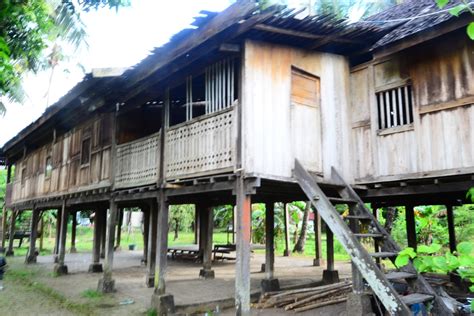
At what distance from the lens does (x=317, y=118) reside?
8086 millimetres

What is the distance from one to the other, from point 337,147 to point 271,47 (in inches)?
95.2

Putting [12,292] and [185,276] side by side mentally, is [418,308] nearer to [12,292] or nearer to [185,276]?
[185,276]

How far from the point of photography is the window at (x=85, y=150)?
42.3 ft

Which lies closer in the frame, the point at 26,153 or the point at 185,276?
the point at 185,276

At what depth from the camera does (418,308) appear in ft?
21.3

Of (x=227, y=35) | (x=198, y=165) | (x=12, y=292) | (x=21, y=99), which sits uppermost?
(x=21, y=99)

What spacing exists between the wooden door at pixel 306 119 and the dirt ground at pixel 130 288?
321 cm

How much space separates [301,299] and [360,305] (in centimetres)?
220

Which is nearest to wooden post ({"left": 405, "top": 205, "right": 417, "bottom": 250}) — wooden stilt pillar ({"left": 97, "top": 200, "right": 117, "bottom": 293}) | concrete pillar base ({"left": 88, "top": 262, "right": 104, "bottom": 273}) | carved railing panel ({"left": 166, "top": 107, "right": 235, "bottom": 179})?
carved railing panel ({"left": 166, "top": 107, "right": 235, "bottom": 179})

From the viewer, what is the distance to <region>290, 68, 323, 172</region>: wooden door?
766 centimetres

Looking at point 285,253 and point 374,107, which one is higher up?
point 374,107

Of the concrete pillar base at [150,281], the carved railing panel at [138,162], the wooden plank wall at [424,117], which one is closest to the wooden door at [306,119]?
the wooden plank wall at [424,117]

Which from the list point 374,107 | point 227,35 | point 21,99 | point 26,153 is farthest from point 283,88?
point 26,153

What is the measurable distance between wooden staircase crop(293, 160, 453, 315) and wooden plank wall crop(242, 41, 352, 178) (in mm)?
424
